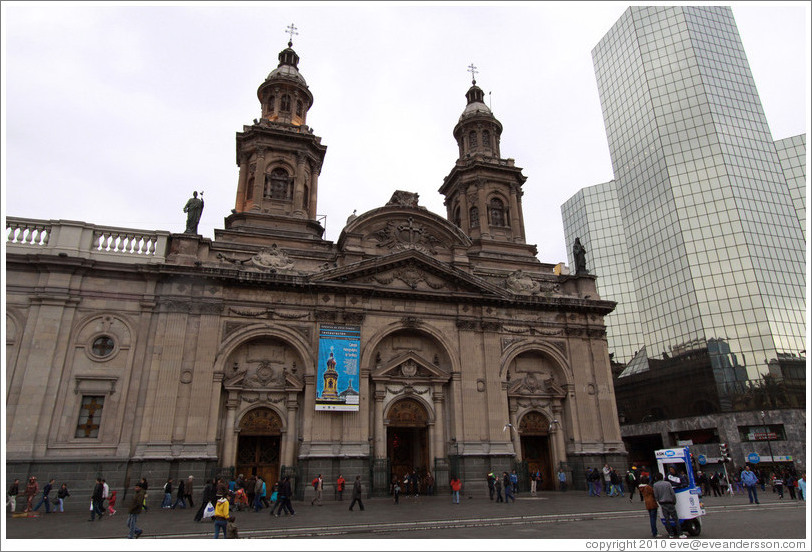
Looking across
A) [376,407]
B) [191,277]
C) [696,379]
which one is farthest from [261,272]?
[696,379]

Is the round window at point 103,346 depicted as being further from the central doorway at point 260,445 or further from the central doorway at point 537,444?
the central doorway at point 537,444

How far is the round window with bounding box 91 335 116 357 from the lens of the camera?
25.5m

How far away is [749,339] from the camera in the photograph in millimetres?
46656

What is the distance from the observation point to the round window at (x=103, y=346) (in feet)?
83.5

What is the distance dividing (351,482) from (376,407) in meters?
4.45

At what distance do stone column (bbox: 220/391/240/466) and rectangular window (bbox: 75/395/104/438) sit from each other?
586cm

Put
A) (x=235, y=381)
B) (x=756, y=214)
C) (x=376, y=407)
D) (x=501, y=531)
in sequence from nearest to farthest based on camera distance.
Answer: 1. (x=501, y=531)
2. (x=235, y=381)
3. (x=376, y=407)
4. (x=756, y=214)

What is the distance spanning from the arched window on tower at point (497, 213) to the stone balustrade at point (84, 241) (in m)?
24.0

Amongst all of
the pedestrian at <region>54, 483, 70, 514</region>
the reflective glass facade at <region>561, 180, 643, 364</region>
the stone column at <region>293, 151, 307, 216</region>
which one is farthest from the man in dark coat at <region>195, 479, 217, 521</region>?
the reflective glass facade at <region>561, 180, 643, 364</region>

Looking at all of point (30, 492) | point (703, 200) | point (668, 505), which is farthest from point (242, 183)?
point (703, 200)

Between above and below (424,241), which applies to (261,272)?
below

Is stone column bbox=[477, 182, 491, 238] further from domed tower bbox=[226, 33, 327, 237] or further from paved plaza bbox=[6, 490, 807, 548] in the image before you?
paved plaza bbox=[6, 490, 807, 548]

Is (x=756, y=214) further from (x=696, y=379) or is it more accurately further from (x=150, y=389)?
(x=150, y=389)

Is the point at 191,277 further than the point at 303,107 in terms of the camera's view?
No
